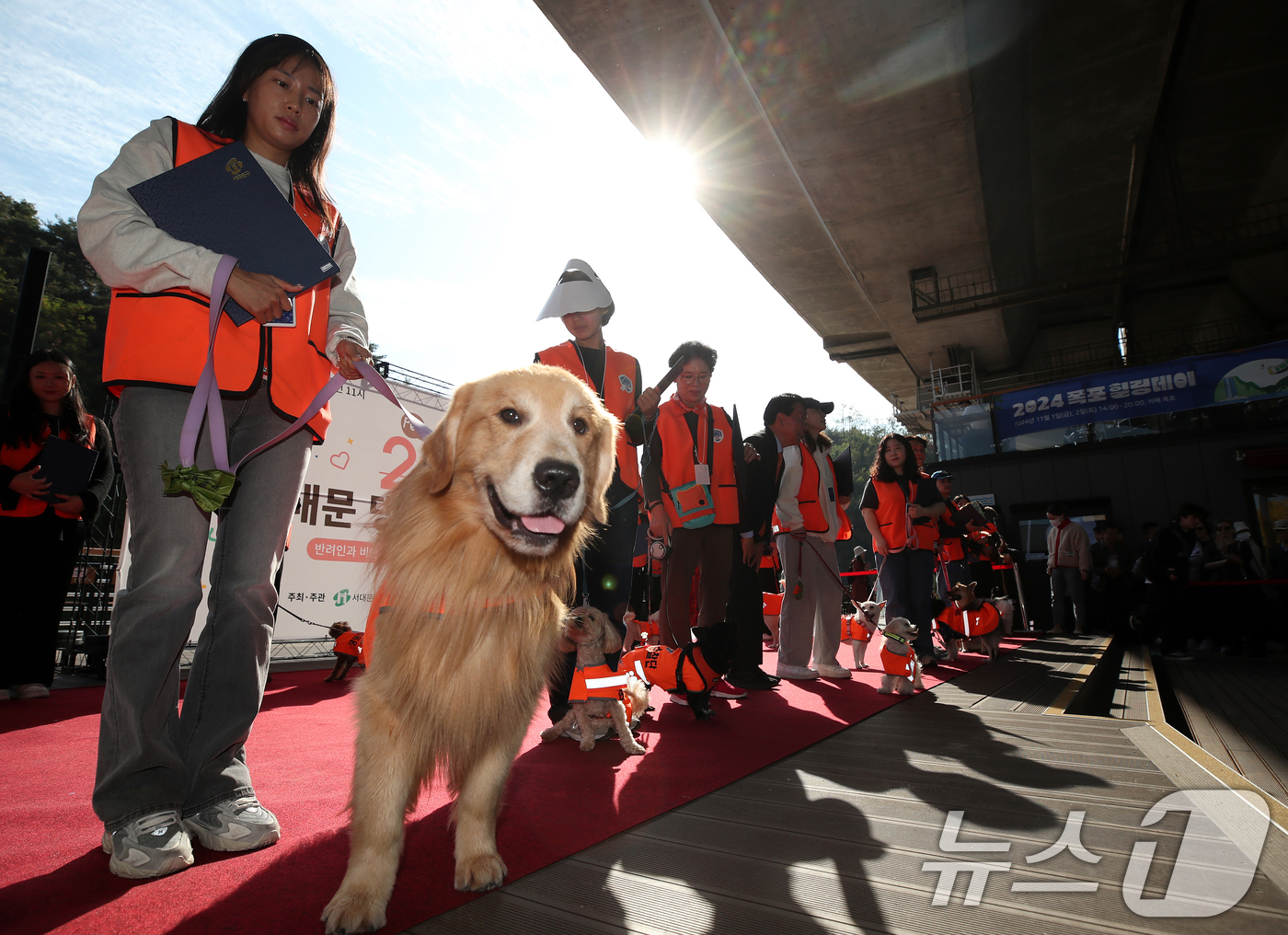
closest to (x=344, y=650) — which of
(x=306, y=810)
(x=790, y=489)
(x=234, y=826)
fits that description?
(x=306, y=810)

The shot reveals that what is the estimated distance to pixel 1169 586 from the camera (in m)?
8.04

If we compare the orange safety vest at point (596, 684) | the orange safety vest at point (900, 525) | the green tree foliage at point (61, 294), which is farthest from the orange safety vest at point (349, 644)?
the green tree foliage at point (61, 294)

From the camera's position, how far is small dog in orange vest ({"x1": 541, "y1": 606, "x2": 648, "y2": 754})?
297 cm

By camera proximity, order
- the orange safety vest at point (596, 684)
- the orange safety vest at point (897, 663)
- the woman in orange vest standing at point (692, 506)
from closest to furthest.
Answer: the orange safety vest at point (596, 684)
the woman in orange vest standing at point (692, 506)
the orange safety vest at point (897, 663)

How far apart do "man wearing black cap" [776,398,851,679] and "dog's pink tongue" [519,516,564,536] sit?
3728mm

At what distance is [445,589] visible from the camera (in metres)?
1.70

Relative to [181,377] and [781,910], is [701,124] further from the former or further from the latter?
[781,910]

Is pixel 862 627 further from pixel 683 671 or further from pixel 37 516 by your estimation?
pixel 37 516

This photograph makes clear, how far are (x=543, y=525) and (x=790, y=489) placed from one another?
12.7 feet

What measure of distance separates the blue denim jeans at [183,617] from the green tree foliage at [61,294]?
2263 centimetres

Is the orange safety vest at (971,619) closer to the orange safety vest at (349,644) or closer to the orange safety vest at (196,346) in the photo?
the orange safety vest at (349,644)

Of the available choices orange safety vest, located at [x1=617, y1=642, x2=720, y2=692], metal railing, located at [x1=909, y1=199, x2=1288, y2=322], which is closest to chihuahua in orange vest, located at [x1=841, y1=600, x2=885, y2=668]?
orange safety vest, located at [x1=617, y1=642, x2=720, y2=692]

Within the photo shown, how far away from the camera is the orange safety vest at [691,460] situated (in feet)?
13.9

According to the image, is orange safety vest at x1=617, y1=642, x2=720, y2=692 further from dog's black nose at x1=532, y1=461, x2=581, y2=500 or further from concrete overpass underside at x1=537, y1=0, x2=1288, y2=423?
concrete overpass underside at x1=537, y1=0, x2=1288, y2=423
